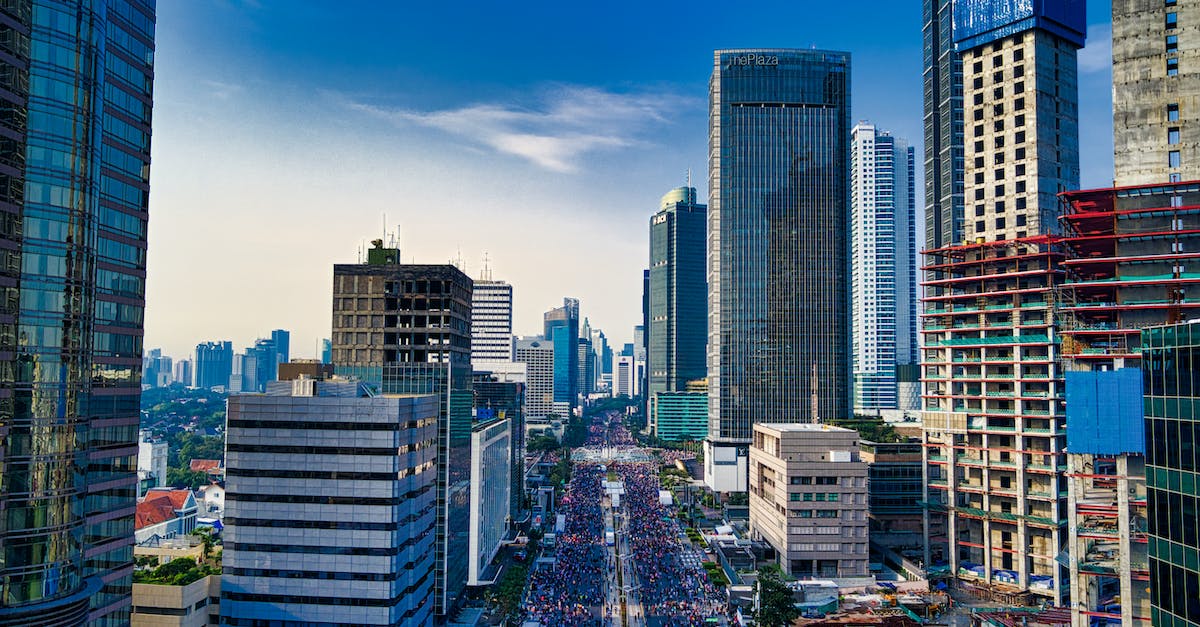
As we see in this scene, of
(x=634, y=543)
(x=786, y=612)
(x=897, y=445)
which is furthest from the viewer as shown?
(x=634, y=543)

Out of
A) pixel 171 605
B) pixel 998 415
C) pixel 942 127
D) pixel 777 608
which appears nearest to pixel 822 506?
pixel 998 415

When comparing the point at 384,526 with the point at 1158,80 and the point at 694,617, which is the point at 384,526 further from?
the point at 1158,80

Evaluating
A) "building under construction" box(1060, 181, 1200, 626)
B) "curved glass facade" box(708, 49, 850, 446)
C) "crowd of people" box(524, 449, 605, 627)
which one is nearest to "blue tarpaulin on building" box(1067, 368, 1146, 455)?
"building under construction" box(1060, 181, 1200, 626)

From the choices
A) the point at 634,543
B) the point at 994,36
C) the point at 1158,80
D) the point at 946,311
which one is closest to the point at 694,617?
the point at 634,543

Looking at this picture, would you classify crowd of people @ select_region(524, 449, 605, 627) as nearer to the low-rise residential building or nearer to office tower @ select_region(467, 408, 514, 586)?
office tower @ select_region(467, 408, 514, 586)

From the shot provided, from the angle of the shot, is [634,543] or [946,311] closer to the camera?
[946,311]

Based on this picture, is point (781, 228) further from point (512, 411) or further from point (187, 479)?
point (187, 479)

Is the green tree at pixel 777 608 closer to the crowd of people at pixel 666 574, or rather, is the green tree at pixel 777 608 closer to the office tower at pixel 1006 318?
the crowd of people at pixel 666 574

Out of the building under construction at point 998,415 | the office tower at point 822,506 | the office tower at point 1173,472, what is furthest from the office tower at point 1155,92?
the office tower at point 822,506
